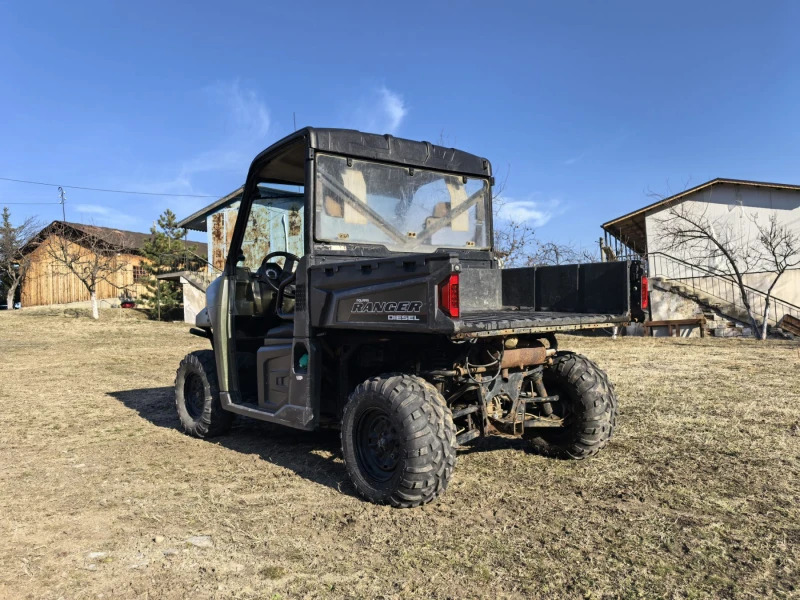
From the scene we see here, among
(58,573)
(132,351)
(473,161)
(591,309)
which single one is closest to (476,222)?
(473,161)

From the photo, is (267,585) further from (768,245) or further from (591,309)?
(768,245)

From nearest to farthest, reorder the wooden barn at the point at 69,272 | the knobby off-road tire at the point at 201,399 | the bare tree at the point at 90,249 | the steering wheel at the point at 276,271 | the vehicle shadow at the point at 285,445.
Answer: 1. the vehicle shadow at the point at 285,445
2. the steering wheel at the point at 276,271
3. the knobby off-road tire at the point at 201,399
4. the bare tree at the point at 90,249
5. the wooden barn at the point at 69,272

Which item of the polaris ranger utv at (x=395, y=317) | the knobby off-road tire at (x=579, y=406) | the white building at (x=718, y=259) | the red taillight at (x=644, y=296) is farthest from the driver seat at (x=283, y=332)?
the white building at (x=718, y=259)

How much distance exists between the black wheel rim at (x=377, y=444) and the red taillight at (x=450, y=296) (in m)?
0.91

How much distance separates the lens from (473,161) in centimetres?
534

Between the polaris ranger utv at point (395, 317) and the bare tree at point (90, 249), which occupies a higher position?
the bare tree at point (90, 249)

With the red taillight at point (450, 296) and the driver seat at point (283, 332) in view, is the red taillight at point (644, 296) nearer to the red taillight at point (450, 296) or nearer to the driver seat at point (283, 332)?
the red taillight at point (450, 296)

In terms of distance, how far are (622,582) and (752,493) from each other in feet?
5.55

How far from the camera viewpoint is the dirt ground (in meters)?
2.81

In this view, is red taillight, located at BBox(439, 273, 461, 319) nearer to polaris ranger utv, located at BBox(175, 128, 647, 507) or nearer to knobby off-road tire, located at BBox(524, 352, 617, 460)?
polaris ranger utv, located at BBox(175, 128, 647, 507)

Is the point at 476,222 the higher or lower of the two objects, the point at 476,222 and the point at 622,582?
the higher

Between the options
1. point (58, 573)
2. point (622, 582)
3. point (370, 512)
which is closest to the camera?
point (622, 582)

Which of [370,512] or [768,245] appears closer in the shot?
[370,512]

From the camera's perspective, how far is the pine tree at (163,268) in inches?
1177
